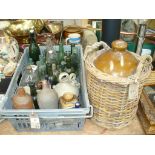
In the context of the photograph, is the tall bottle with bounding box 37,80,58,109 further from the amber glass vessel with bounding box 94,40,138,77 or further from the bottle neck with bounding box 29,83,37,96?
the amber glass vessel with bounding box 94,40,138,77

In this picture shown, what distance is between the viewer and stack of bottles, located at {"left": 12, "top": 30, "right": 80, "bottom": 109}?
83 centimetres

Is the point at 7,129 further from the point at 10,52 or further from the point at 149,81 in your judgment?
the point at 149,81

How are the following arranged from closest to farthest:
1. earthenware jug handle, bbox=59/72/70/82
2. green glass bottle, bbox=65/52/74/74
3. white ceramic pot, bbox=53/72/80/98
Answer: white ceramic pot, bbox=53/72/80/98 → earthenware jug handle, bbox=59/72/70/82 → green glass bottle, bbox=65/52/74/74


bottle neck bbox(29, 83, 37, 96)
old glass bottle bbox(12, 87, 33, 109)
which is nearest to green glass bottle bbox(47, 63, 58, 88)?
bottle neck bbox(29, 83, 37, 96)

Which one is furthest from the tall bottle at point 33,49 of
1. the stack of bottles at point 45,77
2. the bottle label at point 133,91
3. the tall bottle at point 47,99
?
the bottle label at point 133,91

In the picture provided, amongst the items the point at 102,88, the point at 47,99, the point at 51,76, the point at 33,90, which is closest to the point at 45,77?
the point at 51,76

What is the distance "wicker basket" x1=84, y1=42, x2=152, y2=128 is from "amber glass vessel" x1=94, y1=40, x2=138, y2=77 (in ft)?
0.13

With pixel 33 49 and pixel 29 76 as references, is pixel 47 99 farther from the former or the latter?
pixel 33 49

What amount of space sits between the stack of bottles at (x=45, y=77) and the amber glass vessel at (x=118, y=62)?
18cm

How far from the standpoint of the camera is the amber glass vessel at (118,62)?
780mm

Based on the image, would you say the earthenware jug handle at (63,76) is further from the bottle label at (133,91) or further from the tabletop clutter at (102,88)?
the bottle label at (133,91)

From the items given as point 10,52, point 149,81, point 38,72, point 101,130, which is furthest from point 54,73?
point 149,81

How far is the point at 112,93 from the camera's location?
0.77 metres
